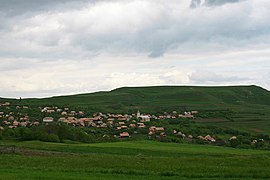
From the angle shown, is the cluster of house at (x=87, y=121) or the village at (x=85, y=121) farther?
the cluster of house at (x=87, y=121)

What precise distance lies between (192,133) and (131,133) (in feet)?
54.1

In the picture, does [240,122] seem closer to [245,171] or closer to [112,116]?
[112,116]

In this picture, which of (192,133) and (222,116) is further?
(222,116)

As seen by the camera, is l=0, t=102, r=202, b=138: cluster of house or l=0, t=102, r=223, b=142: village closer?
l=0, t=102, r=223, b=142: village

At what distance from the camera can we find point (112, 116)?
508ft

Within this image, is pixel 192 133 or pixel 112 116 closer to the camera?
pixel 192 133

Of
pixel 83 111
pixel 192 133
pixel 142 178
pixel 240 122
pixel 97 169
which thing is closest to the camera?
pixel 142 178

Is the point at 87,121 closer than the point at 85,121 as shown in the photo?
Yes

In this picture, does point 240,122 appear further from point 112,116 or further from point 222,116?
point 112,116

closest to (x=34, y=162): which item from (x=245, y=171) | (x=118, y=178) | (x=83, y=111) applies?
(x=118, y=178)

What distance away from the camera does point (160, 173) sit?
27.0 metres

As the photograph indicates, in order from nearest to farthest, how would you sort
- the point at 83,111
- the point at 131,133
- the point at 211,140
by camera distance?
the point at 211,140
the point at 131,133
the point at 83,111

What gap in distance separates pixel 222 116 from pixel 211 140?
54.0 metres

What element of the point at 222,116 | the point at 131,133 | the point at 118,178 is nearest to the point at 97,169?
the point at 118,178
